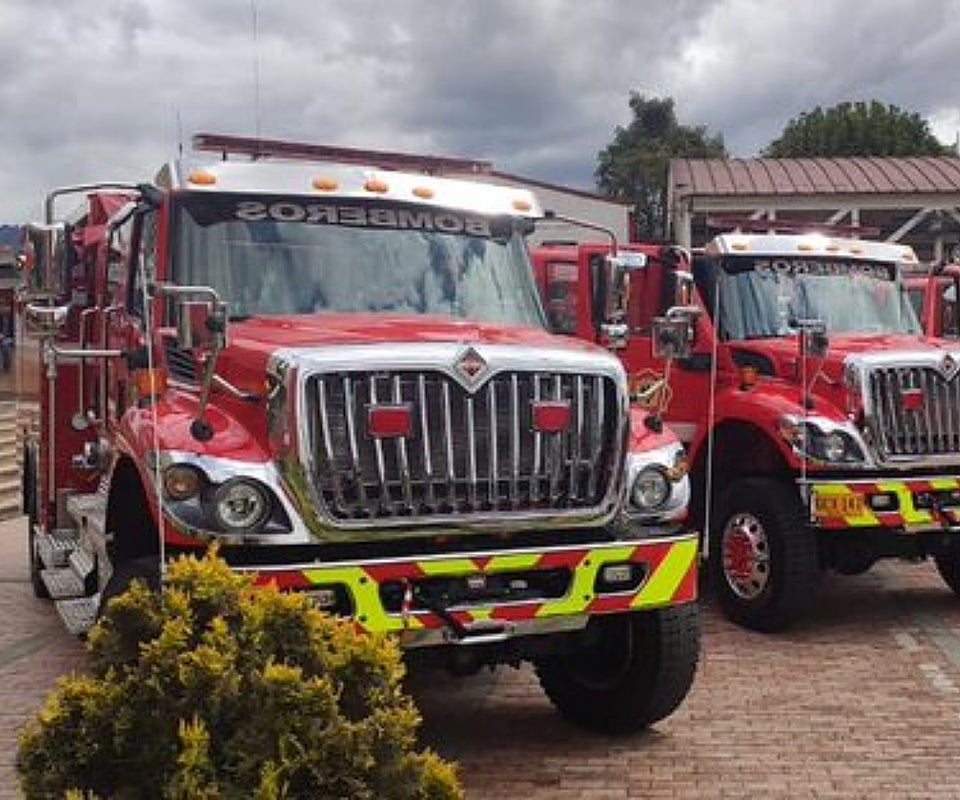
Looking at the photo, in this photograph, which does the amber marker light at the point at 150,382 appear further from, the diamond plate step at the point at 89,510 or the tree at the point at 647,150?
the tree at the point at 647,150

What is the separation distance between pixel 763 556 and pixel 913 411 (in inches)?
49.3

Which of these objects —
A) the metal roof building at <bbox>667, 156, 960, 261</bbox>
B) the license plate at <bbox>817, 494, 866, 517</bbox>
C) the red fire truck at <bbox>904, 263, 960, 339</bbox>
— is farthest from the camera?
the metal roof building at <bbox>667, 156, 960, 261</bbox>

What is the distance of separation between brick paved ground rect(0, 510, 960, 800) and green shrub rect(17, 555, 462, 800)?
1955 mm

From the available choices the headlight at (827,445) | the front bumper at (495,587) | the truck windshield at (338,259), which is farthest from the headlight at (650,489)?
the headlight at (827,445)

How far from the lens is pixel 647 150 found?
66438mm

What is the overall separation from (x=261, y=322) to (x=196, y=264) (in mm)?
454

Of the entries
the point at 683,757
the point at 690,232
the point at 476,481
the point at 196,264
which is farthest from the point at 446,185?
the point at 690,232

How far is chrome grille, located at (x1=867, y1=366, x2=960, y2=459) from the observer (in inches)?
321

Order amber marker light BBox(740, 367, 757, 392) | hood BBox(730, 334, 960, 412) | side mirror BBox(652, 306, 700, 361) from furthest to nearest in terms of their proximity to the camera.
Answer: amber marker light BBox(740, 367, 757, 392) < hood BBox(730, 334, 960, 412) < side mirror BBox(652, 306, 700, 361)

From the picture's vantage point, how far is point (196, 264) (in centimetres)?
582

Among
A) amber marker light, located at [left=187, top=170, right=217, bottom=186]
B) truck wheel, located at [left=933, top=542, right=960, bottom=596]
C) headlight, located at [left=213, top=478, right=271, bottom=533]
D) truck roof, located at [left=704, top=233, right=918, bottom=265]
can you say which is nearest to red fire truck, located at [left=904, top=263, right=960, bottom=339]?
truck roof, located at [left=704, top=233, right=918, bottom=265]

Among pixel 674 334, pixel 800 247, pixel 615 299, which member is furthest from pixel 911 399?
pixel 615 299

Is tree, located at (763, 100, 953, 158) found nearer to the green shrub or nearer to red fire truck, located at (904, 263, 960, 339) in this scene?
red fire truck, located at (904, 263, 960, 339)

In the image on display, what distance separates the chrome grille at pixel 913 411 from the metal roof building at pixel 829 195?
9247mm
